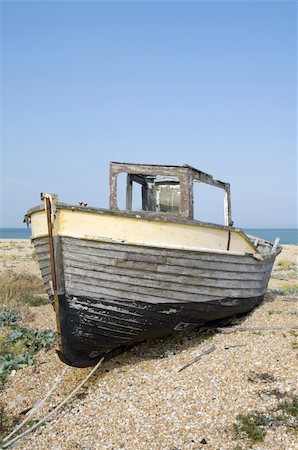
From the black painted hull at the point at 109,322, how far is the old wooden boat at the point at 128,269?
0.01 metres

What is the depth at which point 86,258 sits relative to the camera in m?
5.77

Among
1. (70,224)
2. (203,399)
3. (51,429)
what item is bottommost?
(51,429)

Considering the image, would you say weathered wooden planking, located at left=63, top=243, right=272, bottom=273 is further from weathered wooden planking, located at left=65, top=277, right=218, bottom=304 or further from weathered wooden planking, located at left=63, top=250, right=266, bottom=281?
weathered wooden planking, located at left=65, top=277, right=218, bottom=304

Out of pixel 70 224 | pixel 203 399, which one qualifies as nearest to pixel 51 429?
pixel 203 399

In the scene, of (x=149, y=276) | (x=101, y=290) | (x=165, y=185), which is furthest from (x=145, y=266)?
(x=165, y=185)

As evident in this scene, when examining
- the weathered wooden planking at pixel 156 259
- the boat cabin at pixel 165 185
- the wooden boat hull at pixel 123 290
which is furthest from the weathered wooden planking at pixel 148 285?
the boat cabin at pixel 165 185

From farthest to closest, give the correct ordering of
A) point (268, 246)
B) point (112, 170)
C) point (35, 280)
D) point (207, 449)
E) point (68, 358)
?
point (35, 280), point (268, 246), point (112, 170), point (68, 358), point (207, 449)

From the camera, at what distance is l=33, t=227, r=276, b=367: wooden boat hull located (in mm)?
5805

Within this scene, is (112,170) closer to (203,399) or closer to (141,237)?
(141,237)

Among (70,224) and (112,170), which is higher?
(112,170)

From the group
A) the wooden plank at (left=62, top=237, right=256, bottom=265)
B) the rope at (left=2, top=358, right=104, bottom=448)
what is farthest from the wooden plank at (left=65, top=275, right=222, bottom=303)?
the rope at (left=2, top=358, right=104, bottom=448)

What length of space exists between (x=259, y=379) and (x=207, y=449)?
1518 mm

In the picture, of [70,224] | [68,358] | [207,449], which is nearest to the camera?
[207,449]

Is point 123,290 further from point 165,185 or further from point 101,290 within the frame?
point 165,185
